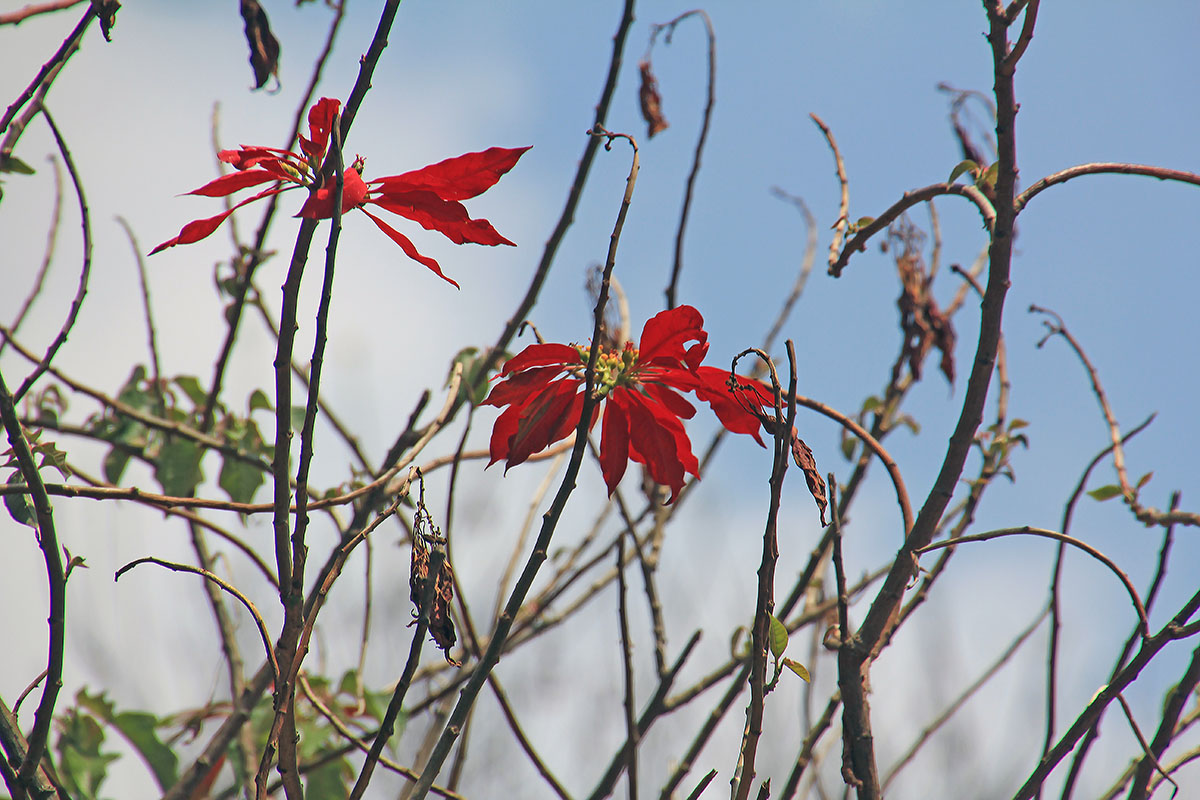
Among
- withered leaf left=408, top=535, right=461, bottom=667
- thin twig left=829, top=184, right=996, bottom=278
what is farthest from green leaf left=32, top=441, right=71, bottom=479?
thin twig left=829, top=184, right=996, bottom=278

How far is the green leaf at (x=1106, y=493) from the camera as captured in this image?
3.77 ft

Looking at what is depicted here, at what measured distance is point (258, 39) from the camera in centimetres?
84

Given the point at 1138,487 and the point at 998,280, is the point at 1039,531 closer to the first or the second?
the point at 998,280

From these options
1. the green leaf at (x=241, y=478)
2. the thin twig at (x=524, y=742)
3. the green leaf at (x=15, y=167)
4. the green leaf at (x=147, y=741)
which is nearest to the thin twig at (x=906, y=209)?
the thin twig at (x=524, y=742)

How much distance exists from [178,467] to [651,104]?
0.92 metres

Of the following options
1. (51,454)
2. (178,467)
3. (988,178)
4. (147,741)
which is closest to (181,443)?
(178,467)

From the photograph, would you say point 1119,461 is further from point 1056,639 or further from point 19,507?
point 19,507

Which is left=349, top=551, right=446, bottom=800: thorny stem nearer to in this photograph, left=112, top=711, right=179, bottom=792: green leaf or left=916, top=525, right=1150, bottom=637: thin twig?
left=916, top=525, right=1150, bottom=637: thin twig

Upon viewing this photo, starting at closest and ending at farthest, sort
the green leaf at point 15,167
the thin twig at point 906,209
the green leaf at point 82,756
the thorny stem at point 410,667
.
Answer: the thorny stem at point 410,667
the thin twig at point 906,209
the green leaf at point 15,167
the green leaf at point 82,756

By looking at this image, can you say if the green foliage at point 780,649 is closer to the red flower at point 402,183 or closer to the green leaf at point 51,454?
the red flower at point 402,183

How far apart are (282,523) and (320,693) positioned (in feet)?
2.70

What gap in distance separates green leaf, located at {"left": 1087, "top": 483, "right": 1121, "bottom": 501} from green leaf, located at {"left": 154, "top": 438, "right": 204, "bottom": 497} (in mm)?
1187

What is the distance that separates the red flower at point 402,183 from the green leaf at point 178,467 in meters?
0.74

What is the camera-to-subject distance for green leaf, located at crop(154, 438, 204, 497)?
1401 millimetres
